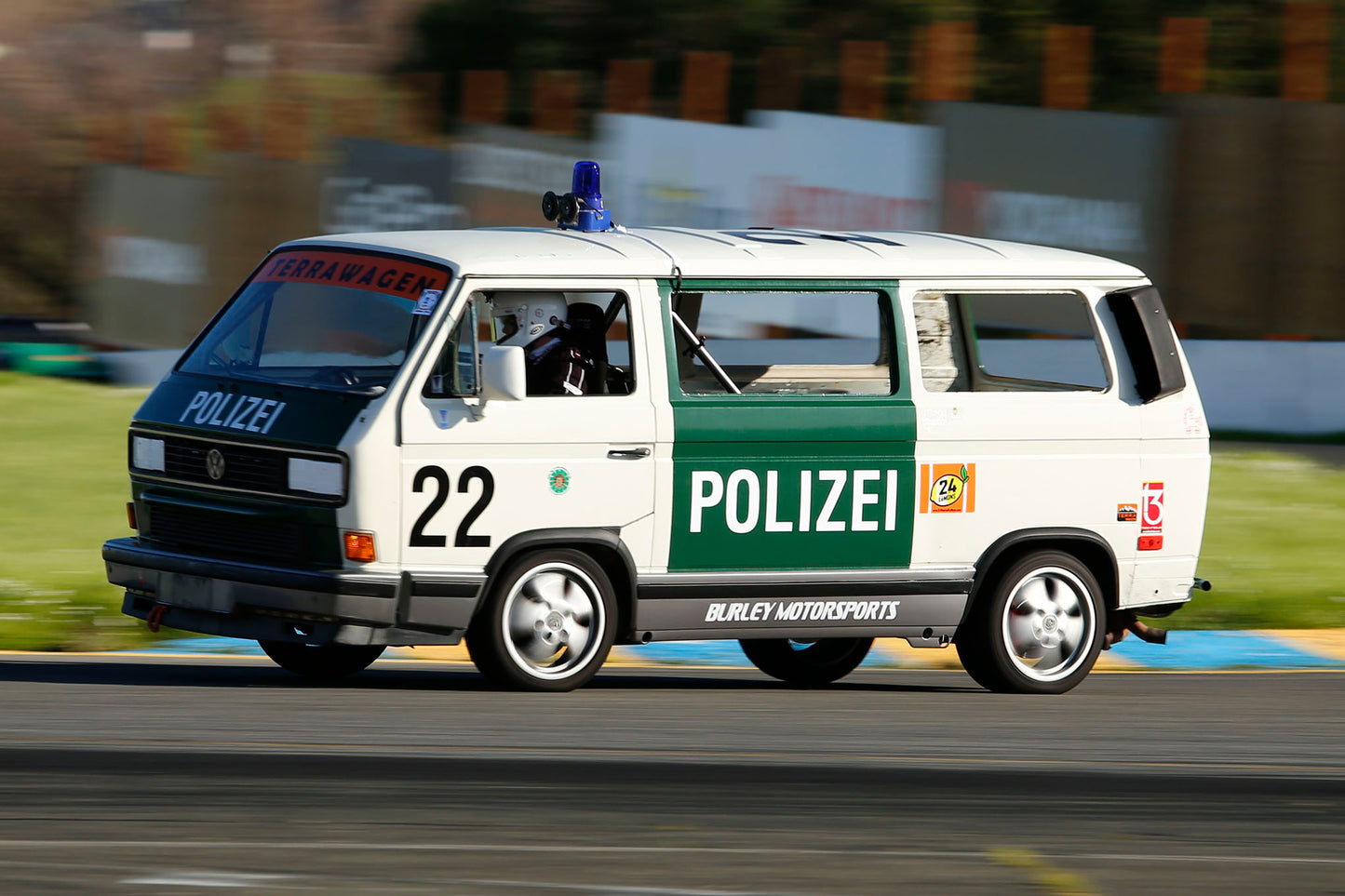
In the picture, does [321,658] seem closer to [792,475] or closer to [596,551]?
[596,551]

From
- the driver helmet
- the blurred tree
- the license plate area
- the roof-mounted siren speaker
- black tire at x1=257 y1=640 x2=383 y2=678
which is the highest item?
the blurred tree

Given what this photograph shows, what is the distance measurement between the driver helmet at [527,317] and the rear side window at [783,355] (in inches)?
21.5

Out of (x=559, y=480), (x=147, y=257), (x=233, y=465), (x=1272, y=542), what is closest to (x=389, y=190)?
(x=147, y=257)

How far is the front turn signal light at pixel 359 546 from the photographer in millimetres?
8430

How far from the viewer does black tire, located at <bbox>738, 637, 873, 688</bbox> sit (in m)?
10.7

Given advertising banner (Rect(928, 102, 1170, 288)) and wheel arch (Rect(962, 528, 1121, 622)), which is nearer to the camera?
wheel arch (Rect(962, 528, 1121, 622))

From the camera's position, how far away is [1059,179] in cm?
2217

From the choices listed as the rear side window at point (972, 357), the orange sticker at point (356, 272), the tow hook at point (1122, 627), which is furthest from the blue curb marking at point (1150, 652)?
the orange sticker at point (356, 272)

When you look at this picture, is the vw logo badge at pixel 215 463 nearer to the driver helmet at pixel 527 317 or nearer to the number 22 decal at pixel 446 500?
the number 22 decal at pixel 446 500

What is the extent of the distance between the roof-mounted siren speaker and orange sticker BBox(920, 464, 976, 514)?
1886mm

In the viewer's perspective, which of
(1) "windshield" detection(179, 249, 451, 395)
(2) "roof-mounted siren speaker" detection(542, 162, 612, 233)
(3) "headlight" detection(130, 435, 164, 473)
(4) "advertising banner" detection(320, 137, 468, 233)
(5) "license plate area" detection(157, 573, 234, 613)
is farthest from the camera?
(4) "advertising banner" detection(320, 137, 468, 233)

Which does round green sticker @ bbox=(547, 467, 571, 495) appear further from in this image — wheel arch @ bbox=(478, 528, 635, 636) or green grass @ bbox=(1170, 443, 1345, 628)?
green grass @ bbox=(1170, 443, 1345, 628)

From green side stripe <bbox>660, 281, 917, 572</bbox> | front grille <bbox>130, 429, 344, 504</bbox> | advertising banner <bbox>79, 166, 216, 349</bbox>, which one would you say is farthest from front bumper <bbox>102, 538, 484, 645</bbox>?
advertising banner <bbox>79, 166, 216, 349</bbox>

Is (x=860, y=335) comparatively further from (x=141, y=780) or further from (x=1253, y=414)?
(x=1253, y=414)
